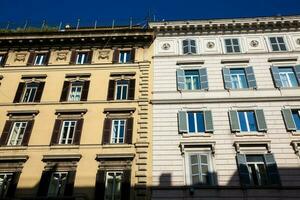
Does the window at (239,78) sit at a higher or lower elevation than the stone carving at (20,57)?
lower

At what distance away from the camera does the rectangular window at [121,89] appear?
79.6 feet

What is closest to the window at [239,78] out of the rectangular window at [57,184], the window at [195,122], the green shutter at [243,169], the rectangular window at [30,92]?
the window at [195,122]

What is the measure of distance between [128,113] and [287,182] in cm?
1030

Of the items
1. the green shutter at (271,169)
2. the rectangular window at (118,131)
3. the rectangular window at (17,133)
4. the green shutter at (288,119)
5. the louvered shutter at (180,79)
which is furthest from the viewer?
the louvered shutter at (180,79)

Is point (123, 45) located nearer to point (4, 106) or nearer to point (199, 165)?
point (4, 106)

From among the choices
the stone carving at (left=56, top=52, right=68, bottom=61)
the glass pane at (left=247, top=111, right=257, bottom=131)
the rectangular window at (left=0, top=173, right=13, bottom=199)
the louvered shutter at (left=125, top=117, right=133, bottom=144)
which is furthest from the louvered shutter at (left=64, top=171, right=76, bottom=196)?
the glass pane at (left=247, top=111, right=257, bottom=131)

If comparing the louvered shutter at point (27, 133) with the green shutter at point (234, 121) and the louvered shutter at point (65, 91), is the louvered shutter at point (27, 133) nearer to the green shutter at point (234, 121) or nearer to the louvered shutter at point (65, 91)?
the louvered shutter at point (65, 91)

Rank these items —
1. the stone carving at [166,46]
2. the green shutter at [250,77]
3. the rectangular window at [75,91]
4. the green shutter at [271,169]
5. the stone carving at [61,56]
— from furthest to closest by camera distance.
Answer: the stone carving at [166,46]
the stone carving at [61,56]
the rectangular window at [75,91]
the green shutter at [250,77]
the green shutter at [271,169]

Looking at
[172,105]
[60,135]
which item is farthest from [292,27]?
[60,135]

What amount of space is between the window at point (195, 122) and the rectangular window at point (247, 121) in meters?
1.94

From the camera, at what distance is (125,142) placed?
2161 cm

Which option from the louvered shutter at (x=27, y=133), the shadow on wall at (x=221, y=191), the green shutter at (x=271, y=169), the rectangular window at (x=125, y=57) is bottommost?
the shadow on wall at (x=221, y=191)

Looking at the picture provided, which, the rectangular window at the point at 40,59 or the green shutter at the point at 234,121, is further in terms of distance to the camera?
the rectangular window at the point at 40,59

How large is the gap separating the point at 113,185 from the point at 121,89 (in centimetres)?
734
